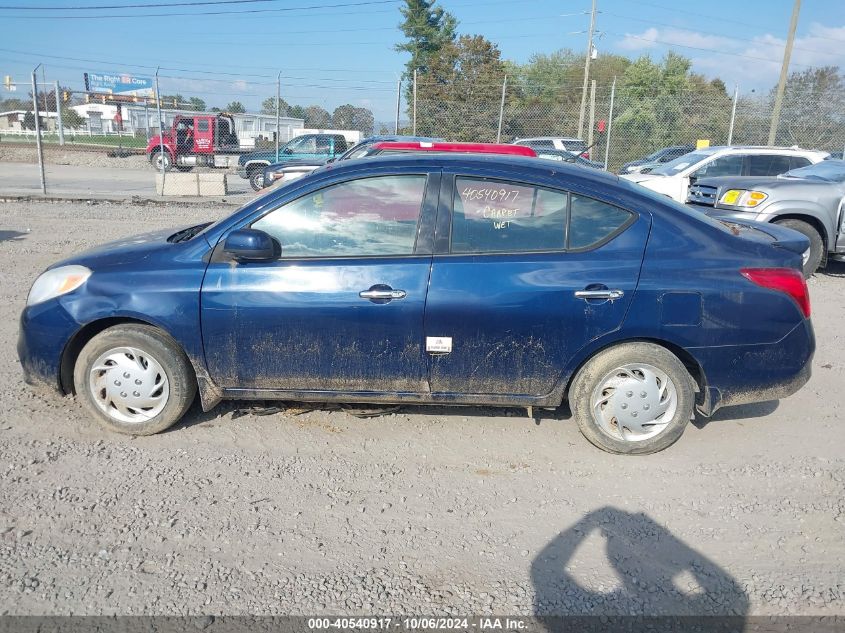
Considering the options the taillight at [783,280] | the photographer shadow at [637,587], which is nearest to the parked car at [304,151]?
the taillight at [783,280]

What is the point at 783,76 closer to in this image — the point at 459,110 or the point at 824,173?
the point at 459,110

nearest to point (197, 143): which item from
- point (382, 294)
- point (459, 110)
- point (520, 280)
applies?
point (459, 110)

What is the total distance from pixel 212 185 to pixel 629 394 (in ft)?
48.7

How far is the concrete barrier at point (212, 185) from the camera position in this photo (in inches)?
656

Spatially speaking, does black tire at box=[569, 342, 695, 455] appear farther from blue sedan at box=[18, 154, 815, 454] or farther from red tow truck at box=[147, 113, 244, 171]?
red tow truck at box=[147, 113, 244, 171]

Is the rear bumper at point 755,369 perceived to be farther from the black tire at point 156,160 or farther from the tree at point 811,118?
the black tire at point 156,160

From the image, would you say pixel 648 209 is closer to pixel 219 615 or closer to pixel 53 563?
pixel 219 615

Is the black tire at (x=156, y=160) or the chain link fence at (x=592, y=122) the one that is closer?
the chain link fence at (x=592, y=122)

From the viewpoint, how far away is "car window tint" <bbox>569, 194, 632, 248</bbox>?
12.6 ft

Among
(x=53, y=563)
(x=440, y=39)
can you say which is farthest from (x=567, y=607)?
(x=440, y=39)

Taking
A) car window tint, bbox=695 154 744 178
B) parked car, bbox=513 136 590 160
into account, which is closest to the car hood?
car window tint, bbox=695 154 744 178

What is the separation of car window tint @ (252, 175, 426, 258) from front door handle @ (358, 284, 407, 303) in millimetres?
244

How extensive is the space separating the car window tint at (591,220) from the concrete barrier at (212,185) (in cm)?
1433

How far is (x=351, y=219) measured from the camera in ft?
12.9
